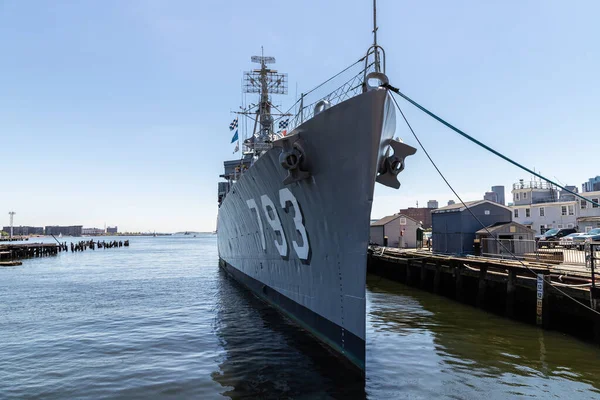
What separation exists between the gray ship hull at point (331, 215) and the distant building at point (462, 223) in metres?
10.2

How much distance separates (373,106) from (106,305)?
11879 mm

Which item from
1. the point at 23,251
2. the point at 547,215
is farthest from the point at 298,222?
the point at 23,251

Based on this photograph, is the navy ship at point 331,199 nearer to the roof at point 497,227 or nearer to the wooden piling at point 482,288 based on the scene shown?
the wooden piling at point 482,288

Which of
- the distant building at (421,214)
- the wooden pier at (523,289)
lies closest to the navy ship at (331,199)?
the wooden pier at (523,289)

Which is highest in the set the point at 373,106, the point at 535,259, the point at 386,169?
the point at 373,106

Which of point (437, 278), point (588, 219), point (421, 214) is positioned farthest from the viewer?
point (421, 214)

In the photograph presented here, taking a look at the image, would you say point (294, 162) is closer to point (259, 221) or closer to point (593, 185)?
point (259, 221)

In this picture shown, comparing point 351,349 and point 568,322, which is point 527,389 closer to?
point 351,349

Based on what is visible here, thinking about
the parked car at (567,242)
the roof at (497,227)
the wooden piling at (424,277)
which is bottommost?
the wooden piling at (424,277)

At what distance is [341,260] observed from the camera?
6.62 m

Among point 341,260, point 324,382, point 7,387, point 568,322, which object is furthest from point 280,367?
point 568,322

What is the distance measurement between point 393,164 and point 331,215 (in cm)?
142

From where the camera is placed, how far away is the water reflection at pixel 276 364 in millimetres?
5801

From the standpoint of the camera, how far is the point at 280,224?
29.0 ft
